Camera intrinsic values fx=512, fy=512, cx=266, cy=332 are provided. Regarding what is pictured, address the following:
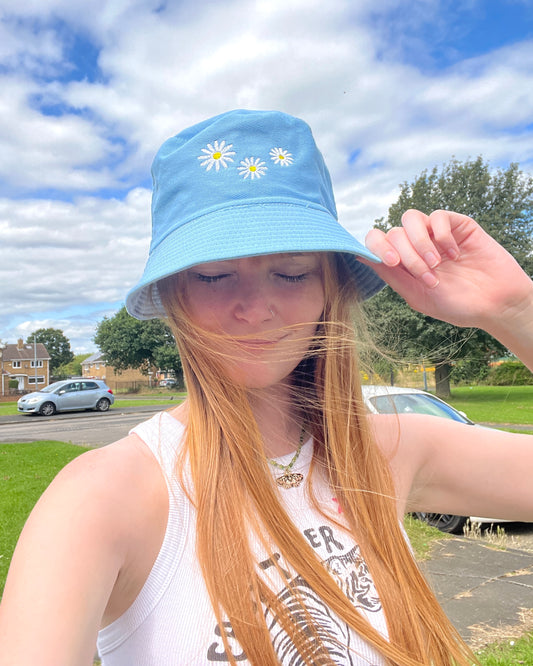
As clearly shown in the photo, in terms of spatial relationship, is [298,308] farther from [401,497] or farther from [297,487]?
[401,497]

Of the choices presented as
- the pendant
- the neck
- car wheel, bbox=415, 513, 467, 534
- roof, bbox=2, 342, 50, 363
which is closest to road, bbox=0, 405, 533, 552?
car wheel, bbox=415, 513, 467, 534

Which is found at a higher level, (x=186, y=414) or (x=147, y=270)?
(x=147, y=270)

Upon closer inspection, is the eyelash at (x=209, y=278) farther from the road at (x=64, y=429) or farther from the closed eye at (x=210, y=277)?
the road at (x=64, y=429)

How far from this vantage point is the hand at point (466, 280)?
1436 millimetres

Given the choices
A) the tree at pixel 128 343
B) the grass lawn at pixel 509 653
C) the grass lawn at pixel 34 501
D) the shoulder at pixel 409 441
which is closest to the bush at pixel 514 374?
the shoulder at pixel 409 441

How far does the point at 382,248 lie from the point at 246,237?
418 mm

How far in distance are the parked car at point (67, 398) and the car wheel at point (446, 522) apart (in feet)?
66.1

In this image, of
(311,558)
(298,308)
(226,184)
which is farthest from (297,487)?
(226,184)

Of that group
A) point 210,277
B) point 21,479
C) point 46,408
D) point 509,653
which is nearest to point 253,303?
point 210,277

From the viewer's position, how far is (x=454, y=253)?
1.44 meters

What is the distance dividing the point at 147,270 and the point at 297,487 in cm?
64

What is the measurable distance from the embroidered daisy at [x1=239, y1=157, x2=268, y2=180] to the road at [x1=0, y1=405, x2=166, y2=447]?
11.7m

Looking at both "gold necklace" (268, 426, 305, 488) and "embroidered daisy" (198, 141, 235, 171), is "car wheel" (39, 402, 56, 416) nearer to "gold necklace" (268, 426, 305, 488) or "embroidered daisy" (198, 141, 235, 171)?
"gold necklace" (268, 426, 305, 488)

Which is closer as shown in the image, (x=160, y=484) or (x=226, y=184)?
(x=160, y=484)
